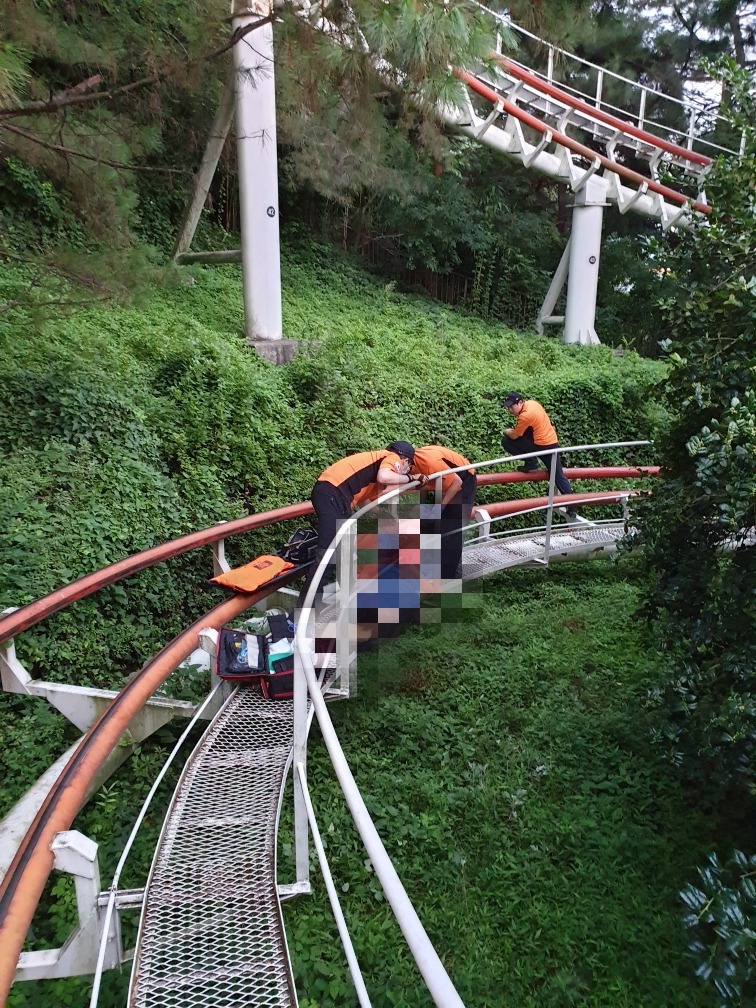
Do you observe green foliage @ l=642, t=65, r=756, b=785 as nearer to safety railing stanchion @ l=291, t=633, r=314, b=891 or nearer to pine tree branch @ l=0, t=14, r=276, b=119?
safety railing stanchion @ l=291, t=633, r=314, b=891

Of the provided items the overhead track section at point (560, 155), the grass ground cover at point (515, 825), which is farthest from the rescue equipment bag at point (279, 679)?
the overhead track section at point (560, 155)

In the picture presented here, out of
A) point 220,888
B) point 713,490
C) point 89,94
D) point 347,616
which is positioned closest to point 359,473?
point 347,616

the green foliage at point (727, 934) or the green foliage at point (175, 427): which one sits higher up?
the green foliage at point (175, 427)

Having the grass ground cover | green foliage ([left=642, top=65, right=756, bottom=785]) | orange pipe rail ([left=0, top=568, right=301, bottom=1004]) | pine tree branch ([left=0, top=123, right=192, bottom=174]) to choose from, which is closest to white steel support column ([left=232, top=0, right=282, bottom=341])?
pine tree branch ([left=0, top=123, right=192, bottom=174])

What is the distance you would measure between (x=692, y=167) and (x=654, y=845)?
14.5 meters

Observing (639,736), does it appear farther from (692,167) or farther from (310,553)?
(692,167)

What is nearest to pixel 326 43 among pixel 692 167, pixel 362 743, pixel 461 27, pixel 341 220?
pixel 461 27

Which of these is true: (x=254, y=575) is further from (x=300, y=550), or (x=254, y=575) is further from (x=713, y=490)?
(x=713, y=490)

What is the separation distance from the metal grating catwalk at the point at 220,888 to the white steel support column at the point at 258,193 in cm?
643

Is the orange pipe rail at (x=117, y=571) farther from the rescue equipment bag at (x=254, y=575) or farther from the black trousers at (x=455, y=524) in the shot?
the black trousers at (x=455, y=524)

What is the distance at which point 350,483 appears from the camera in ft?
15.3

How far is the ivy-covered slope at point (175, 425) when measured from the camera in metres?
4.86

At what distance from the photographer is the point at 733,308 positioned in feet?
11.4

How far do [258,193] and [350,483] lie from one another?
5.40 metres
